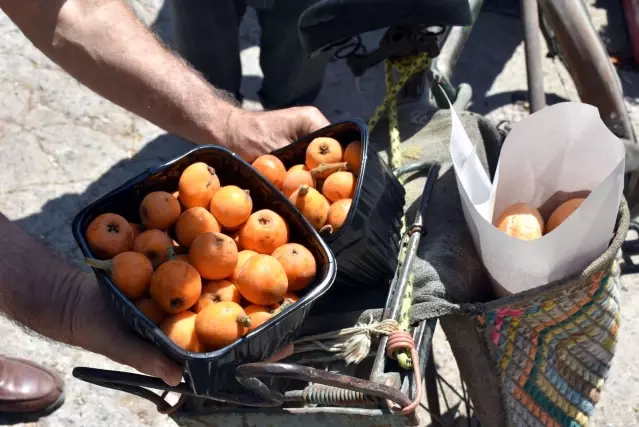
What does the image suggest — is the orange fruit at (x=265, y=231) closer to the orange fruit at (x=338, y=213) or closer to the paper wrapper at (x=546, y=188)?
the orange fruit at (x=338, y=213)

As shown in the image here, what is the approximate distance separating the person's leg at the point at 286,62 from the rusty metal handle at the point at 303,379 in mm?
2079

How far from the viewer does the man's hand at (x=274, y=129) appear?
1.51 metres

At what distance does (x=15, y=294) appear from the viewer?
1.29 meters

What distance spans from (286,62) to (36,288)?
2049 mm

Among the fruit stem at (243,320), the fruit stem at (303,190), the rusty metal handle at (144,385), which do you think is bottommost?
the rusty metal handle at (144,385)

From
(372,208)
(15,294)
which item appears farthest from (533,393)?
(15,294)

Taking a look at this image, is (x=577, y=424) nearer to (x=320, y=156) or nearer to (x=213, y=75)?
(x=320, y=156)

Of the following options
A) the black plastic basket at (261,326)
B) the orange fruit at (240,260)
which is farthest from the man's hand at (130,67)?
the orange fruit at (240,260)

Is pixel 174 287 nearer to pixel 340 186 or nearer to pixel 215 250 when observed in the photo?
pixel 215 250

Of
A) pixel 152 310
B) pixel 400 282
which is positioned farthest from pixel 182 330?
pixel 400 282

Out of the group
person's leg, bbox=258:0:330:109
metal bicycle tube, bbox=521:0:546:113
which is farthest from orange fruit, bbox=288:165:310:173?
person's leg, bbox=258:0:330:109

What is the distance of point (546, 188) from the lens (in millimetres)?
1449

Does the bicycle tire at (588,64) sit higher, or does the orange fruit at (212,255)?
the bicycle tire at (588,64)

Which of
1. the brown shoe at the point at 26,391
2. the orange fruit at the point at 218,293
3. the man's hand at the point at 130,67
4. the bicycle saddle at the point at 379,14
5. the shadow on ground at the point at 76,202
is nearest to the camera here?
the orange fruit at the point at 218,293
